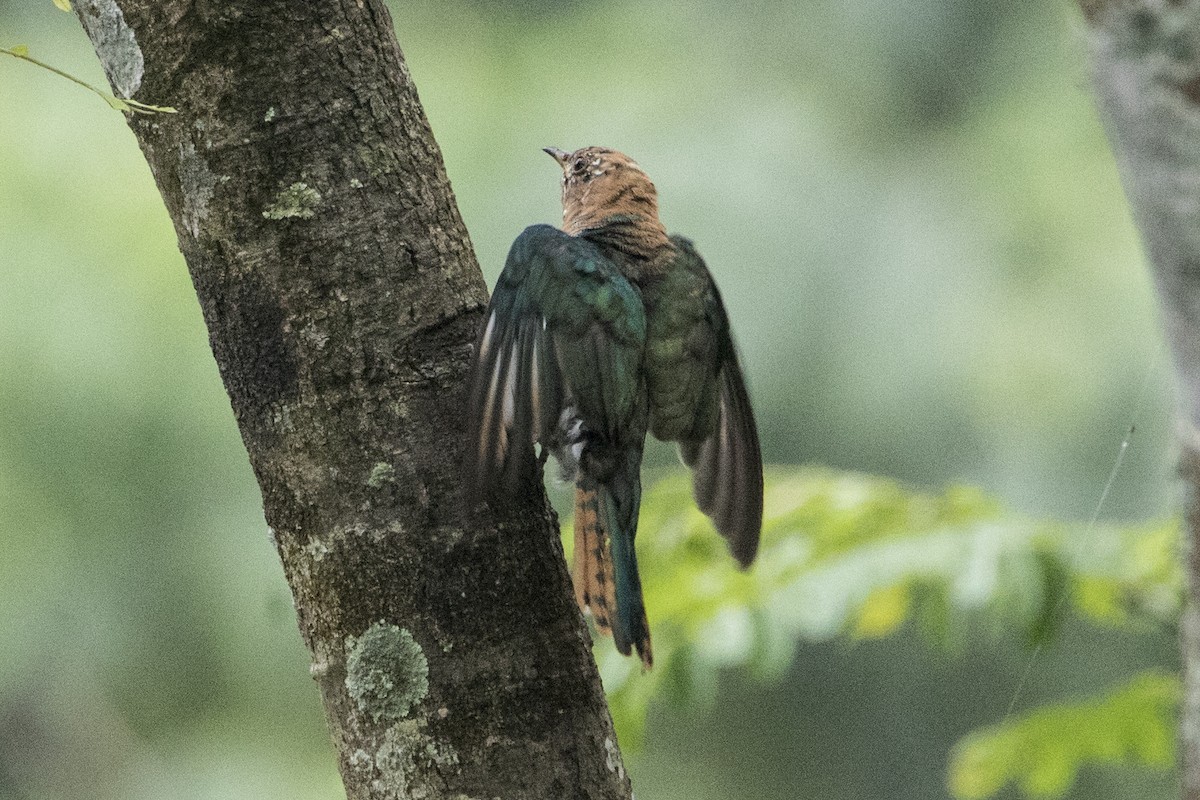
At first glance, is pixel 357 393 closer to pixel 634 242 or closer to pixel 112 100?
pixel 112 100

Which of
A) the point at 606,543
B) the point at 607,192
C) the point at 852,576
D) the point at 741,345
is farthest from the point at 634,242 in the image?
→ the point at 741,345

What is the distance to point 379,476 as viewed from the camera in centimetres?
149

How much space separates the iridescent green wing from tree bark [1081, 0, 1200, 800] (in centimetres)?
99

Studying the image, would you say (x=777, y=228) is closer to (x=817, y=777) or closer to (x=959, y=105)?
(x=959, y=105)

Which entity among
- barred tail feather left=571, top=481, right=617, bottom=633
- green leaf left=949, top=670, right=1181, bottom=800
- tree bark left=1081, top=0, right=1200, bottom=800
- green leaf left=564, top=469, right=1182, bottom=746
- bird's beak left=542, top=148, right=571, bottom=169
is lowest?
green leaf left=949, top=670, right=1181, bottom=800

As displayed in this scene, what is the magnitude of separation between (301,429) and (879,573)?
1.63m

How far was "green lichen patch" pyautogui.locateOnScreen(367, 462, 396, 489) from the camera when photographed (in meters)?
1.49

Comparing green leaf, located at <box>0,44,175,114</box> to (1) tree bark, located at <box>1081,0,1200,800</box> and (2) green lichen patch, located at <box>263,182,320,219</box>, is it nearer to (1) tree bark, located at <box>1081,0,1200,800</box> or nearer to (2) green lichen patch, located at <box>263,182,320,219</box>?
(2) green lichen patch, located at <box>263,182,320,219</box>

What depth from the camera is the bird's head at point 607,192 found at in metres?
2.54

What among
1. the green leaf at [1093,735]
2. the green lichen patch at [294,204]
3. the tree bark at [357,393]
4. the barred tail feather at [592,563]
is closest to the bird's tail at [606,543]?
the barred tail feather at [592,563]

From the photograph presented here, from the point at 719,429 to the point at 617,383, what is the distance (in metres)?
0.35

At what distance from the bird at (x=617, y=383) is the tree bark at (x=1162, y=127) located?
2.47ft

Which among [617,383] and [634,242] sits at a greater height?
[634,242]

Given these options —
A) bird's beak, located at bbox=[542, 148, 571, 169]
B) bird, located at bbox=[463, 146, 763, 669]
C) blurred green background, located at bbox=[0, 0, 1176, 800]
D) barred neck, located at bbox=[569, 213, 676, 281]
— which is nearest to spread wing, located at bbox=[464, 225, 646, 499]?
bird, located at bbox=[463, 146, 763, 669]
